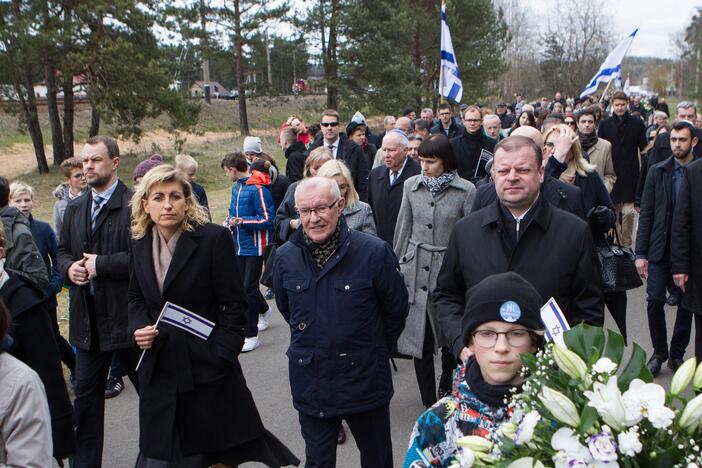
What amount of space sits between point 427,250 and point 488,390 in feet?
8.93

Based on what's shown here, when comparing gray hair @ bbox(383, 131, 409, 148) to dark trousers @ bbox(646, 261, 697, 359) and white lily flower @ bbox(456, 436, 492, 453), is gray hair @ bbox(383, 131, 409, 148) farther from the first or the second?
white lily flower @ bbox(456, 436, 492, 453)

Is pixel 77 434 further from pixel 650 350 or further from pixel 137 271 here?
pixel 650 350

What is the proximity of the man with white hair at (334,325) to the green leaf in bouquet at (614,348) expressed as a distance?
2.00 meters

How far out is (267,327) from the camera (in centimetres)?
776

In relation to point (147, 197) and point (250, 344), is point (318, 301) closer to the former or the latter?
point (147, 197)

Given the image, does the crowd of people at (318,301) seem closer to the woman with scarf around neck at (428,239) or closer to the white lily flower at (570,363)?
the woman with scarf around neck at (428,239)

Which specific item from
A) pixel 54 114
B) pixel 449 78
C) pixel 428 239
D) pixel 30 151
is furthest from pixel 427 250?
pixel 30 151

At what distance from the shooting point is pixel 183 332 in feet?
12.7

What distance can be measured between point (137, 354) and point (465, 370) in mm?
2710

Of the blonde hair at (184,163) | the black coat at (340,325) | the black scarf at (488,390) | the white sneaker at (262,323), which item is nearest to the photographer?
the black scarf at (488,390)

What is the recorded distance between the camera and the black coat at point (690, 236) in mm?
5293

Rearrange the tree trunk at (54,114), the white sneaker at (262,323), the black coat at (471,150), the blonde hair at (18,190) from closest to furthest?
the blonde hair at (18,190)
the white sneaker at (262,323)
the black coat at (471,150)
the tree trunk at (54,114)

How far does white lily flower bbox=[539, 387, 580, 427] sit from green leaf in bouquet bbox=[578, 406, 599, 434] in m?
0.02

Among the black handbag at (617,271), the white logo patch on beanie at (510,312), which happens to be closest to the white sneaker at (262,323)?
the black handbag at (617,271)
